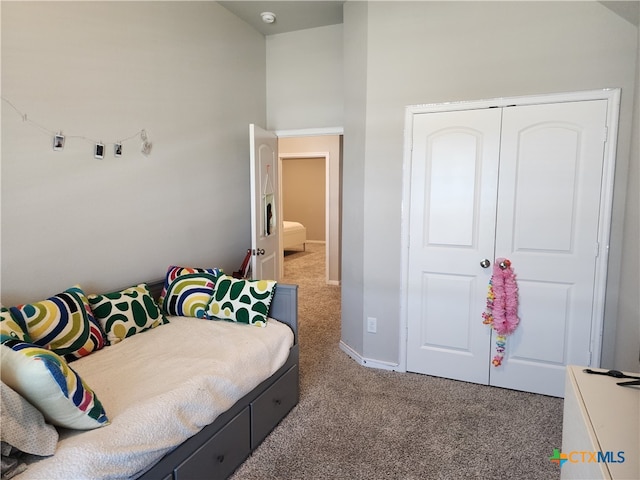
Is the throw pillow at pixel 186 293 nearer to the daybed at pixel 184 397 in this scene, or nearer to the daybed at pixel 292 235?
the daybed at pixel 184 397

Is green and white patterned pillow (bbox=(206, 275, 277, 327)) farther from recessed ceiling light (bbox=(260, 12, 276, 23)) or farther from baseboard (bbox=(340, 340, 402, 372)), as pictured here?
recessed ceiling light (bbox=(260, 12, 276, 23))

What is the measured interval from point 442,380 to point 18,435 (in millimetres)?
2568

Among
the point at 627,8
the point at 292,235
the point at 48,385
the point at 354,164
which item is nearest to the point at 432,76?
the point at 354,164

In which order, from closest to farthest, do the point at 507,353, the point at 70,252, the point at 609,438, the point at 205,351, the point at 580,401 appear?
the point at 609,438, the point at 580,401, the point at 205,351, the point at 70,252, the point at 507,353

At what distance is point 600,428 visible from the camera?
1147 mm

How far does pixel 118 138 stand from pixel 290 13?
198 centimetres

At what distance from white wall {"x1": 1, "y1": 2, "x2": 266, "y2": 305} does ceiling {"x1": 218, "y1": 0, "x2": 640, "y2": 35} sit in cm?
12

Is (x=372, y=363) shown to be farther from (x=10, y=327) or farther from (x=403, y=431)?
(x=10, y=327)

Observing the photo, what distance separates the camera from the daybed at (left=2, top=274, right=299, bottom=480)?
1332mm

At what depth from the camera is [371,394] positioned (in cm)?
271

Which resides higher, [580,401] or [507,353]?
[580,401]

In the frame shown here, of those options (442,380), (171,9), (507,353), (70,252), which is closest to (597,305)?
(507,353)

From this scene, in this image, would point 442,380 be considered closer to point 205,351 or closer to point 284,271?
point 205,351

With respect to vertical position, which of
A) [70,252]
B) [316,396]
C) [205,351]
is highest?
[70,252]
